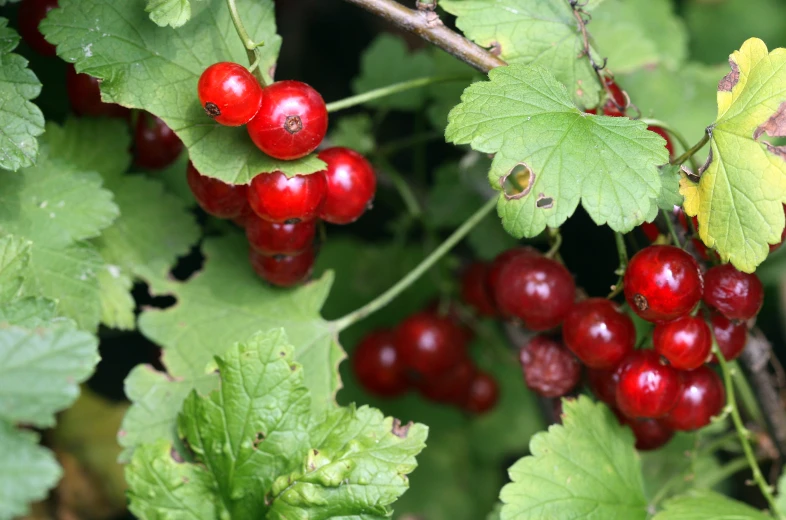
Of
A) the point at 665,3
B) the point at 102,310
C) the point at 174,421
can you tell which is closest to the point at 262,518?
the point at 174,421

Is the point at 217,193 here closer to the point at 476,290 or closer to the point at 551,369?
the point at 551,369

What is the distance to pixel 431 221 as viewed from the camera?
1651 millimetres

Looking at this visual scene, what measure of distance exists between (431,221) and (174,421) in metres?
0.74

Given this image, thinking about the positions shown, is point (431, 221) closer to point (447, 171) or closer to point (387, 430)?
point (447, 171)

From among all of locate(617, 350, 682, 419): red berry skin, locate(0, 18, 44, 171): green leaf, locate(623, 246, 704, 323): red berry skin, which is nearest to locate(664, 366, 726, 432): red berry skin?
locate(617, 350, 682, 419): red berry skin

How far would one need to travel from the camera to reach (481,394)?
70.5 inches

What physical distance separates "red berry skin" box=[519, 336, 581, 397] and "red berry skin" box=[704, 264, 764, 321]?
0.24m

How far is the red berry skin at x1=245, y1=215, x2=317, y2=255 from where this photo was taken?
1.11 metres

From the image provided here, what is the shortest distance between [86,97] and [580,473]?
3.23 feet

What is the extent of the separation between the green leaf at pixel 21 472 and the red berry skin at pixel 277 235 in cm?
47

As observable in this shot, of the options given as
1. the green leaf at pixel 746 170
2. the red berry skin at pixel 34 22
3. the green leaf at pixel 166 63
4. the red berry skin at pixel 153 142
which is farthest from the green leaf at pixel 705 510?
the red berry skin at pixel 34 22

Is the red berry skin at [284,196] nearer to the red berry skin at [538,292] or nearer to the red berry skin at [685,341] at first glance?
the red berry skin at [538,292]

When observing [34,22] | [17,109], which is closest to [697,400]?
[17,109]

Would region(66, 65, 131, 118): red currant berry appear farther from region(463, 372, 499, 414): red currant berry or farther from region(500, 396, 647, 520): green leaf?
region(463, 372, 499, 414): red currant berry
